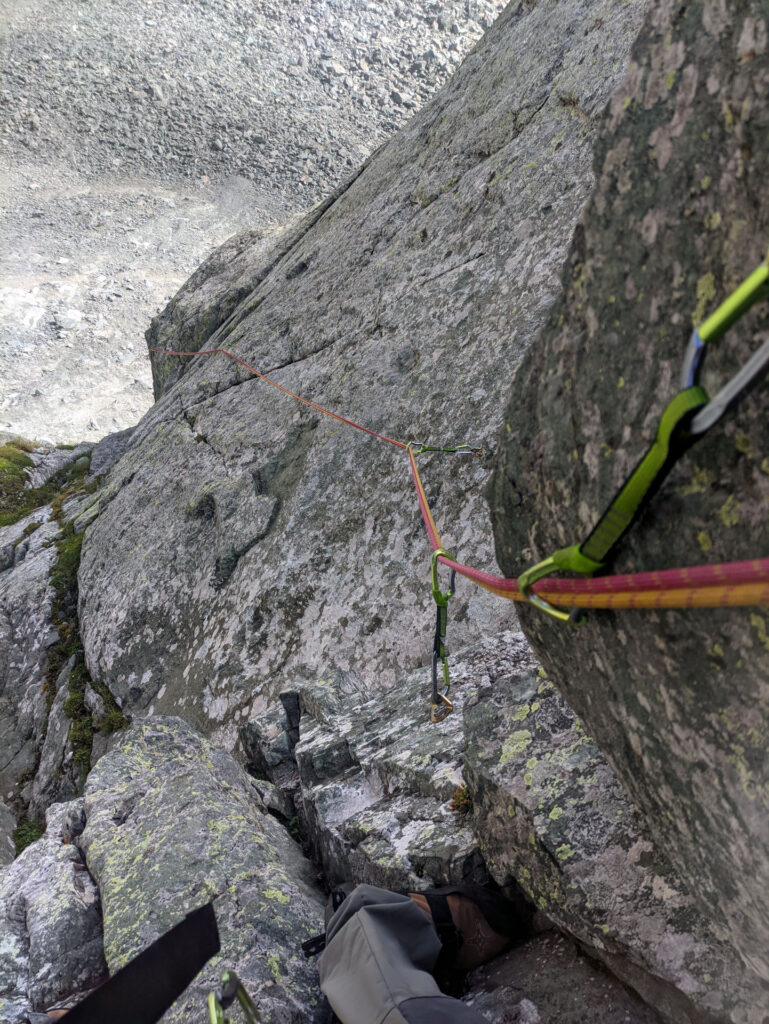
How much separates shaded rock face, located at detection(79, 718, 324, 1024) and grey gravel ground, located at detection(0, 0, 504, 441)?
110ft

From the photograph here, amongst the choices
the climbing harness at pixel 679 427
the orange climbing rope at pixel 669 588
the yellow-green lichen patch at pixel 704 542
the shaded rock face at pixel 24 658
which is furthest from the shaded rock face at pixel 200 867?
the shaded rock face at pixel 24 658

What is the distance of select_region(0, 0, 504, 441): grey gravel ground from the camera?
129 feet

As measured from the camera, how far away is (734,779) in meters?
2.29

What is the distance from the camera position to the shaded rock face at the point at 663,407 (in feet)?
6.48

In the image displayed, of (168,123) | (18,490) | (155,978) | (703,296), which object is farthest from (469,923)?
(168,123)

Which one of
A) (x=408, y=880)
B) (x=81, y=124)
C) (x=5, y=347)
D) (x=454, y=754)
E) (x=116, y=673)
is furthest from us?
(x=81, y=124)

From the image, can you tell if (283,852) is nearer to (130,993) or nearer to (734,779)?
(130,993)

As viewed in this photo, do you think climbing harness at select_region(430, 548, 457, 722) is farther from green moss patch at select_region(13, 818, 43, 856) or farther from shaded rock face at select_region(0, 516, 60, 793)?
shaded rock face at select_region(0, 516, 60, 793)

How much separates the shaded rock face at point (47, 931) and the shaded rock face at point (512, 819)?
1.65 m

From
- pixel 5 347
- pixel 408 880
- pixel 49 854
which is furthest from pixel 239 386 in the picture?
Result: pixel 5 347

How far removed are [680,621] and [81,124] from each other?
55845mm

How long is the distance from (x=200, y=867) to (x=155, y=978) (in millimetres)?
2093

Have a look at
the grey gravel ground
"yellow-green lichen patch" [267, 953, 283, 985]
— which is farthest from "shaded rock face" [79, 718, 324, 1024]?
the grey gravel ground

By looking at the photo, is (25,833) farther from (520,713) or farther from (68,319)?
(68,319)
